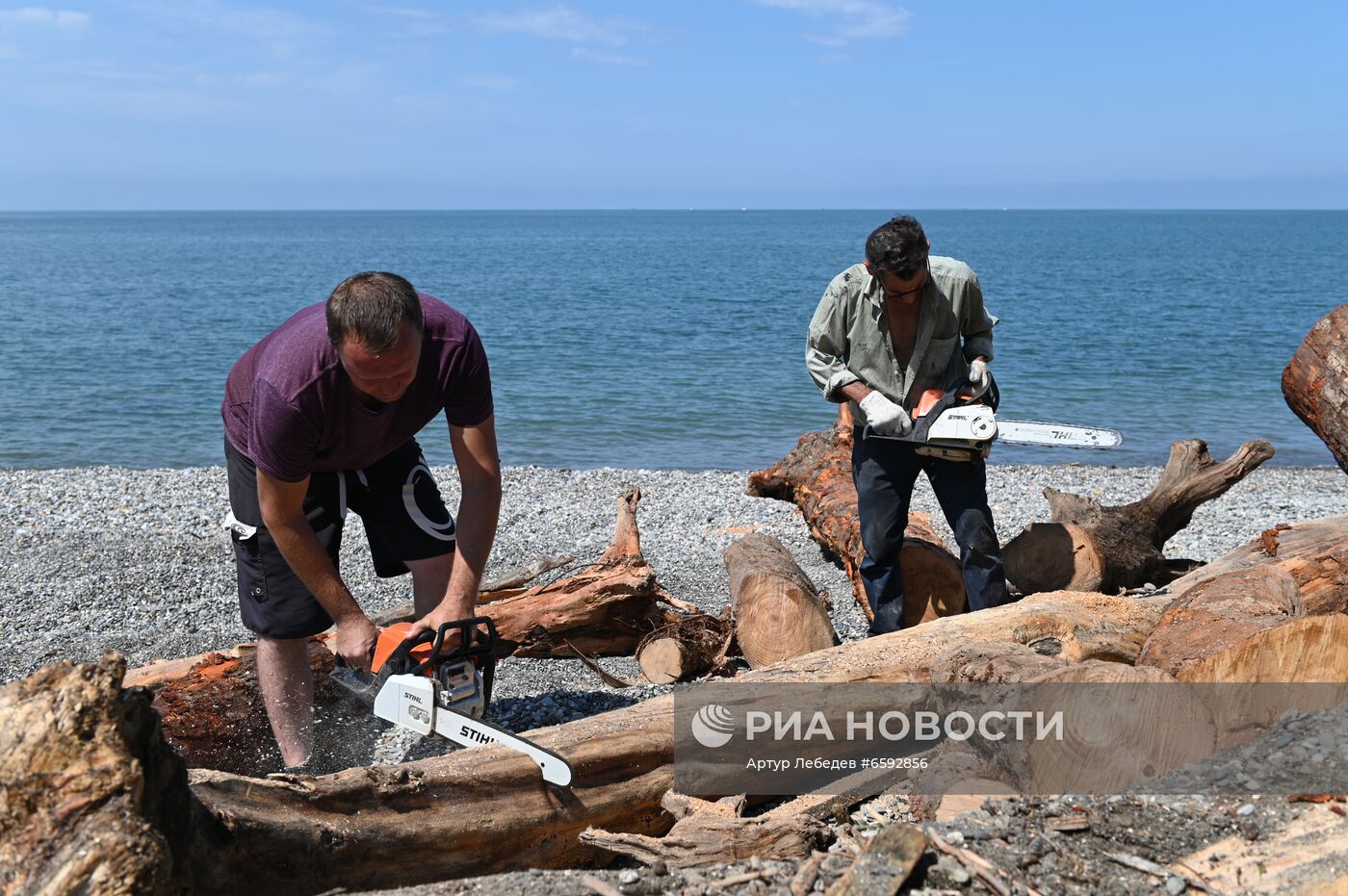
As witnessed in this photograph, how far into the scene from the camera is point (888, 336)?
472 centimetres

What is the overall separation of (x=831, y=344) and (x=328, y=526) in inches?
91.8

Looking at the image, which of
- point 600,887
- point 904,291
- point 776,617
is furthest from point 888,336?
point 600,887

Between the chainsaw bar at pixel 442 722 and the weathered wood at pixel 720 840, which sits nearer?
the weathered wood at pixel 720 840

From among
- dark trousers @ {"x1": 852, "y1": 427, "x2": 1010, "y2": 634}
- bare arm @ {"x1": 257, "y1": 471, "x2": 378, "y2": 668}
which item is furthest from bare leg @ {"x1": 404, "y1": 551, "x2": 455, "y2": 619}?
dark trousers @ {"x1": 852, "y1": 427, "x2": 1010, "y2": 634}

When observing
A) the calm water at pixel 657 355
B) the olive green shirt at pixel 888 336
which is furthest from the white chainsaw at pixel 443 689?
the calm water at pixel 657 355

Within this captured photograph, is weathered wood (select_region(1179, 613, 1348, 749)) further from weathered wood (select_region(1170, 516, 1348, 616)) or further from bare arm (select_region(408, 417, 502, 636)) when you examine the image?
bare arm (select_region(408, 417, 502, 636))

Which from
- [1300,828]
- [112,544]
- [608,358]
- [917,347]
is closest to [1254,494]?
[917,347]

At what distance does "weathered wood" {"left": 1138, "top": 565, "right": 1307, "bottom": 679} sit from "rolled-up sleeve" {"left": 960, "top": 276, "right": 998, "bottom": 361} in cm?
139

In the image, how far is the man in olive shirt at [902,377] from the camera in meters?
4.67

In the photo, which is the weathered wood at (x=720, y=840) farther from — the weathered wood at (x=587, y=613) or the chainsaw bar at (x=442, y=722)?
the weathered wood at (x=587, y=613)

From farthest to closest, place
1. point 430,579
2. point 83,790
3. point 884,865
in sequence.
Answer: point 430,579, point 884,865, point 83,790

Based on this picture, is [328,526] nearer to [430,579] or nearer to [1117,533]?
[430,579]

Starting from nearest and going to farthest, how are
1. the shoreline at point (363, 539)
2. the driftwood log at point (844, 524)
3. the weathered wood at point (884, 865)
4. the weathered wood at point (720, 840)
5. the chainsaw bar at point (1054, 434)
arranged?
the weathered wood at point (884, 865), the weathered wood at point (720, 840), the chainsaw bar at point (1054, 434), the driftwood log at point (844, 524), the shoreline at point (363, 539)

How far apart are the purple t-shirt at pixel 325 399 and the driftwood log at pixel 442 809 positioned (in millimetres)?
1120
